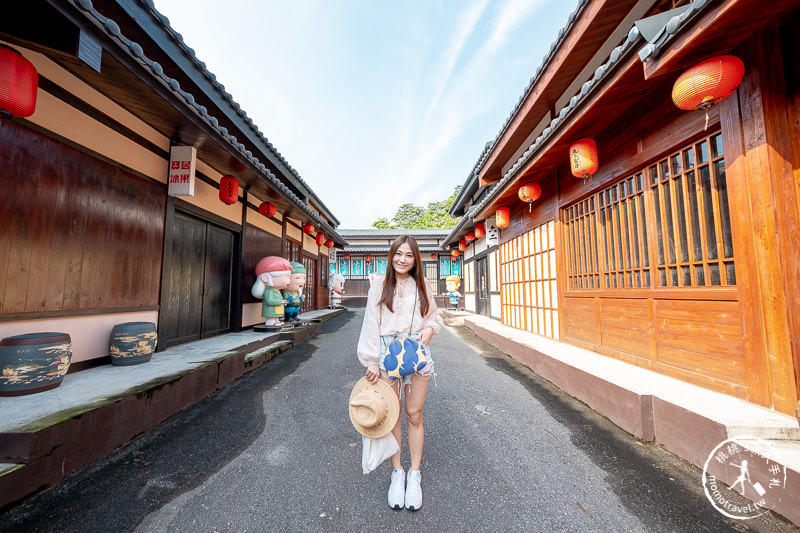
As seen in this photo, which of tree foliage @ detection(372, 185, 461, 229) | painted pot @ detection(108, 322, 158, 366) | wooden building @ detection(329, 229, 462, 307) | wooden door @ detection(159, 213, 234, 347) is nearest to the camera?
painted pot @ detection(108, 322, 158, 366)

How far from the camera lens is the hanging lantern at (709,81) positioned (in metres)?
2.40

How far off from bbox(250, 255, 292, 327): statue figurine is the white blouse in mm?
5137

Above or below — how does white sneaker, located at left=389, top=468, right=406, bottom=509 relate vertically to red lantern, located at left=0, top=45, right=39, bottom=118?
below

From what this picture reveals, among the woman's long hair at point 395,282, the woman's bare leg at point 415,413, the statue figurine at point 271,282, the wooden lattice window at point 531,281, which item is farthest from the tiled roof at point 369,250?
the woman's bare leg at point 415,413

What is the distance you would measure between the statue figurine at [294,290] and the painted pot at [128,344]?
328cm

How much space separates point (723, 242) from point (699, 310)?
683mm

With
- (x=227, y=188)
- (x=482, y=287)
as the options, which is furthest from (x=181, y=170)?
(x=482, y=287)

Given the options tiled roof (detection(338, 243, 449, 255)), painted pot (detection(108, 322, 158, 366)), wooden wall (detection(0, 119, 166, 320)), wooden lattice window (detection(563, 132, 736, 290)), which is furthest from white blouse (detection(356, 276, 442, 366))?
tiled roof (detection(338, 243, 449, 255))

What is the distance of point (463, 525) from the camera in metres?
1.79

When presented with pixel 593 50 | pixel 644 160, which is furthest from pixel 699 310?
pixel 593 50

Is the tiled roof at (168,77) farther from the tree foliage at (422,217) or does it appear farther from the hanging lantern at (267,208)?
the tree foliage at (422,217)

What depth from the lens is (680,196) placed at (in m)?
3.33

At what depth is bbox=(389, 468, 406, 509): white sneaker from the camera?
1934 millimetres

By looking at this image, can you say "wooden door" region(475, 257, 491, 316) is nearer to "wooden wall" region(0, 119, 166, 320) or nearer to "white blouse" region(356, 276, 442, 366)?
"white blouse" region(356, 276, 442, 366)
